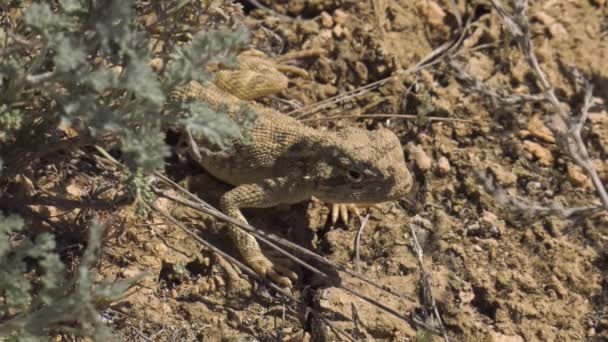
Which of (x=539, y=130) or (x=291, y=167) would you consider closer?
(x=291, y=167)

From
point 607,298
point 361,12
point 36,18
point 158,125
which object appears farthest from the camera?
point 361,12

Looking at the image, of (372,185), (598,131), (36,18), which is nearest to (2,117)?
(36,18)

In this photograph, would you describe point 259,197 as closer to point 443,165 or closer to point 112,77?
point 443,165

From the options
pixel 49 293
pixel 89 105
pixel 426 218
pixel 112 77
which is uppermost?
pixel 112 77

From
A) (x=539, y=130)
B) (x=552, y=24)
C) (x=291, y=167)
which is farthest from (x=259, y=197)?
(x=552, y=24)

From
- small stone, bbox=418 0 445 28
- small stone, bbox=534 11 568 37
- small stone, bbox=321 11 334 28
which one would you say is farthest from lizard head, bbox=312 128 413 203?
small stone, bbox=534 11 568 37

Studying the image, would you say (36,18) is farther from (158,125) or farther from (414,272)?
(414,272)

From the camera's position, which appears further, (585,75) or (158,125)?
(585,75)
